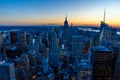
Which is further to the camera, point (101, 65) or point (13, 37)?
point (13, 37)

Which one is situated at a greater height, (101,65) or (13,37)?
(13,37)

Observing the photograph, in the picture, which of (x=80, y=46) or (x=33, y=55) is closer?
(x=33, y=55)

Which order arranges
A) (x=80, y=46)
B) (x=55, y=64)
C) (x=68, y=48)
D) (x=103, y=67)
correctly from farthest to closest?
(x=68, y=48)
(x=80, y=46)
(x=55, y=64)
(x=103, y=67)

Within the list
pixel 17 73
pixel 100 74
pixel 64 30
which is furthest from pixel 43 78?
pixel 64 30

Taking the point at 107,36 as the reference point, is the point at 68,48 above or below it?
below

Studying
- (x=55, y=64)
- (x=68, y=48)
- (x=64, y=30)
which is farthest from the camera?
(x=64, y=30)

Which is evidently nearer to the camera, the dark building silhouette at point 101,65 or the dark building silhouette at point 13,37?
the dark building silhouette at point 101,65

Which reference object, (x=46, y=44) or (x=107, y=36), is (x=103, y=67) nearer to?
(x=107, y=36)

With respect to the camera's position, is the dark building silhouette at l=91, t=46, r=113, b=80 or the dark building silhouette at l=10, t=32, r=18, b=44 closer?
the dark building silhouette at l=91, t=46, r=113, b=80

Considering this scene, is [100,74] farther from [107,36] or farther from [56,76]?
[107,36]
